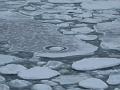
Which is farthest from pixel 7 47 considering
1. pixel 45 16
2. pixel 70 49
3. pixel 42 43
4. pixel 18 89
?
pixel 45 16

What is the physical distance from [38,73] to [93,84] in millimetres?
419

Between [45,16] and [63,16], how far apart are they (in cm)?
22

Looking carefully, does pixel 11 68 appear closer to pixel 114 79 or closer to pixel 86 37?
pixel 114 79

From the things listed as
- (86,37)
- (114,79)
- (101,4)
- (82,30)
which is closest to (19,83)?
(114,79)

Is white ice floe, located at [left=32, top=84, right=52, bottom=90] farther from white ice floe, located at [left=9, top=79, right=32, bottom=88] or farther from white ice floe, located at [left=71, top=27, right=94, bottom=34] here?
white ice floe, located at [left=71, top=27, right=94, bottom=34]

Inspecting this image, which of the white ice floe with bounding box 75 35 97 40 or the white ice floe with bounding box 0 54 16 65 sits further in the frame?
the white ice floe with bounding box 75 35 97 40

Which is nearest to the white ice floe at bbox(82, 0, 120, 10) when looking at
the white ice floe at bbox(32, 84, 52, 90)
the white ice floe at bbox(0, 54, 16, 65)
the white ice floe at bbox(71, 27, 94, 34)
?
the white ice floe at bbox(71, 27, 94, 34)

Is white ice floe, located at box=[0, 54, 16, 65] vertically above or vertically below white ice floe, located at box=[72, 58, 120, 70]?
above

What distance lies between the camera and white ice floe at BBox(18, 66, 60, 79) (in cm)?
271

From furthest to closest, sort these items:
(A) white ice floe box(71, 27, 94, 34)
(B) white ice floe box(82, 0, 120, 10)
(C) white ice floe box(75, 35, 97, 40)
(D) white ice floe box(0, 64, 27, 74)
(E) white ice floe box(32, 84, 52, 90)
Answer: (B) white ice floe box(82, 0, 120, 10)
(A) white ice floe box(71, 27, 94, 34)
(C) white ice floe box(75, 35, 97, 40)
(D) white ice floe box(0, 64, 27, 74)
(E) white ice floe box(32, 84, 52, 90)

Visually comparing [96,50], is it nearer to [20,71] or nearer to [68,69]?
[68,69]

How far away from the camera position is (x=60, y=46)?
349 centimetres

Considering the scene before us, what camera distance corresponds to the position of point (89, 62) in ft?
9.82

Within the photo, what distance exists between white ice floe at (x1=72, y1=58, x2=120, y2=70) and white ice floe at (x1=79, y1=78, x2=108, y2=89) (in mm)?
237
